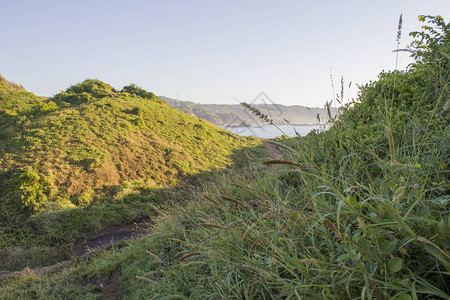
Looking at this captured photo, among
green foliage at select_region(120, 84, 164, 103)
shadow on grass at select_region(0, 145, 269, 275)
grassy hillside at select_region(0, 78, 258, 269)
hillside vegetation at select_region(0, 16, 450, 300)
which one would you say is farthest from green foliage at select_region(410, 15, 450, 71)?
green foliage at select_region(120, 84, 164, 103)

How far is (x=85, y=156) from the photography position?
52.1ft

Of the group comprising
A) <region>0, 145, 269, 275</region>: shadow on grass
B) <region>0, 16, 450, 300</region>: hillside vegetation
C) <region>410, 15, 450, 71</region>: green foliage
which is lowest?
<region>0, 145, 269, 275</region>: shadow on grass

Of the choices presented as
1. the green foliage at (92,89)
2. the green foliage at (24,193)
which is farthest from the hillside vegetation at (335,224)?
the green foliage at (92,89)

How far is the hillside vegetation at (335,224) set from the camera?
1412 mm

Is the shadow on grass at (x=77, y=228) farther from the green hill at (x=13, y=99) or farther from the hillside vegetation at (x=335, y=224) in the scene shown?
the green hill at (x=13, y=99)

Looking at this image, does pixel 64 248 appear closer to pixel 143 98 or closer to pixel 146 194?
pixel 146 194

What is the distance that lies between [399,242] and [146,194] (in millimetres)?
15190

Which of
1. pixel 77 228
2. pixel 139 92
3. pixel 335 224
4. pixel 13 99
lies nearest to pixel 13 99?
pixel 13 99

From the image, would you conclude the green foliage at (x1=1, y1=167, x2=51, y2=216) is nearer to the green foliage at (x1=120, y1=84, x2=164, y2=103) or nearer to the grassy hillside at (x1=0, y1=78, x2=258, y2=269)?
the grassy hillside at (x1=0, y1=78, x2=258, y2=269)

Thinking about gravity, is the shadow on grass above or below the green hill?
below

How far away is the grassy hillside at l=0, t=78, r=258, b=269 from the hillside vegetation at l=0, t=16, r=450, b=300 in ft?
18.7

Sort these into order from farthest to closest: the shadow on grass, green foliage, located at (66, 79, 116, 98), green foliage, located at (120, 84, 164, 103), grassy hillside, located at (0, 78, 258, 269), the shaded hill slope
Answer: green foliage, located at (120, 84, 164, 103) → green foliage, located at (66, 79, 116, 98) → the shaded hill slope → grassy hillside, located at (0, 78, 258, 269) → the shadow on grass

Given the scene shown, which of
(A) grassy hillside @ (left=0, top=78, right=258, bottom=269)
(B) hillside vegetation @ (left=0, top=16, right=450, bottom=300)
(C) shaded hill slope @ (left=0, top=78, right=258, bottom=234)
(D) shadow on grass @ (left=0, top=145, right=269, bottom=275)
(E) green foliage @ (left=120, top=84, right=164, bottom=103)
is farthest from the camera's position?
(E) green foliage @ (left=120, top=84, right=164, bottom=103)

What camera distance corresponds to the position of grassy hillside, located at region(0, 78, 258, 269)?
11.8 meters
